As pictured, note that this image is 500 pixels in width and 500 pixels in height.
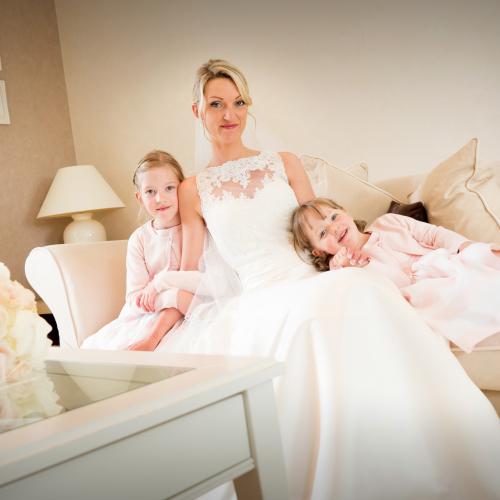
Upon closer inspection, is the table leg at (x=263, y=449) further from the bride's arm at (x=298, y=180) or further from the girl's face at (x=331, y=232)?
the bride's arm at (x=298, y=180)

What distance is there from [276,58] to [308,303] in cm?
222

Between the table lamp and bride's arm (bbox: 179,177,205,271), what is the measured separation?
179 cm

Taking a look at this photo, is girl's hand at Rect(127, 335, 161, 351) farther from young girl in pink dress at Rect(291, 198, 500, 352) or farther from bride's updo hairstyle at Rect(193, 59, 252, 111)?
bride's updo hairstyle at Rect(193, 59, 252, 111)

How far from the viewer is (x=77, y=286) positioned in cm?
235

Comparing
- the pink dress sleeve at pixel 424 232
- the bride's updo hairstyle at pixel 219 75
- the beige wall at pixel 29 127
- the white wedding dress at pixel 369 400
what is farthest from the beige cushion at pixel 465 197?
the beige wall at pixel 29 127

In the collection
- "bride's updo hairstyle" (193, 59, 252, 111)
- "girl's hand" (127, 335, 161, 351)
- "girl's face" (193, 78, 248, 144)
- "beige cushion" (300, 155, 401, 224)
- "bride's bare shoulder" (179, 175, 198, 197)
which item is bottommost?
"girl's hand" (127, 335, 161, 351)

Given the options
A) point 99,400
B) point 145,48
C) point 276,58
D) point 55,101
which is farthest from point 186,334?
point 55,101

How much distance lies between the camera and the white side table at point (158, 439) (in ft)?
2.39

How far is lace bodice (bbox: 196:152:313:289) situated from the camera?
2.11 metres

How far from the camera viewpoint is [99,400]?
91 cm

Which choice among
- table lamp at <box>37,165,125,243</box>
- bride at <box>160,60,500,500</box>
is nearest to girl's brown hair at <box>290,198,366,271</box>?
bride at <box>160,60,500,500</box>

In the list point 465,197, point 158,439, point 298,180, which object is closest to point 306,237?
point 298,180

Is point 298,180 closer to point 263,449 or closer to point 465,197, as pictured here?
point 465,197

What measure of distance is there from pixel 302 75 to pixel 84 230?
5.45 feet
